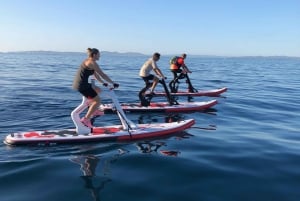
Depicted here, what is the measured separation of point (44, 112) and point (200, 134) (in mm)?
6625

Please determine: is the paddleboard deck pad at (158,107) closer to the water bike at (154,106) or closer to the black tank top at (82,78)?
the water bike at (154,106)

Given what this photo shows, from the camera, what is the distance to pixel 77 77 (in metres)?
9.30

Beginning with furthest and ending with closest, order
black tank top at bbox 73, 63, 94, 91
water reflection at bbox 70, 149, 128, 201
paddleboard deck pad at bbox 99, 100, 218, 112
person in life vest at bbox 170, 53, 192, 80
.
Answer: person in life vest at bbox 170, 53, 192, 80
paddleboard deck pad at bbox 99, 100, 218, 112
black tank top at bbox 73, 63, 94, 91
water reflection at bbox 70, 149, 128, 201

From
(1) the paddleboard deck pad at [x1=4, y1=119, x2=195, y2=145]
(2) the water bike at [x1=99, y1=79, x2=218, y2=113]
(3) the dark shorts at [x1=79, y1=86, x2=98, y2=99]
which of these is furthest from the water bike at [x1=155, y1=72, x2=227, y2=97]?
(3) the dark shorts at [x1=79, y1=86, x2=98, y2=99]

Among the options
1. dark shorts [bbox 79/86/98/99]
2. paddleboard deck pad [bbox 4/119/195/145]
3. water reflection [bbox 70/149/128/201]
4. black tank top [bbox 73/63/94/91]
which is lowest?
water reflection [bbox 70/149/128/201]

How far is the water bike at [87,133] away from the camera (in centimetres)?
934

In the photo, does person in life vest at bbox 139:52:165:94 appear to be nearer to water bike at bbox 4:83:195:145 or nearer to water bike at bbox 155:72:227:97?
water bike at bbox 4:83:195:145

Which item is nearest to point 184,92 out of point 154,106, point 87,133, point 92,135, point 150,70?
point 154,106

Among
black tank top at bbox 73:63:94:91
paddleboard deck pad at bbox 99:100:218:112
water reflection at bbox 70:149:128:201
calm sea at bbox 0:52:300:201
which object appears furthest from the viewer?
paddleboard deck pad at bbox 99:100:218:112

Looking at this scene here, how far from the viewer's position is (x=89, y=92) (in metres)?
9.45

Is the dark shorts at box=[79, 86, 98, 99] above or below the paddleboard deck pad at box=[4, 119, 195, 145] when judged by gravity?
above

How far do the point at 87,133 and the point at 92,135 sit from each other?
0.77ft

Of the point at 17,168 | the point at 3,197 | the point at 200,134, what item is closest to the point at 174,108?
the point at 200,134

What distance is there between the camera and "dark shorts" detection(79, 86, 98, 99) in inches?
370
